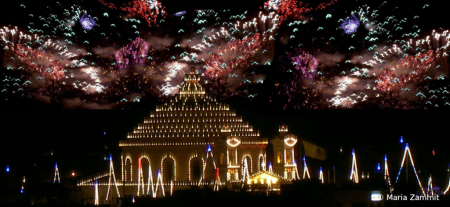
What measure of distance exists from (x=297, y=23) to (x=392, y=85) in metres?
10.8

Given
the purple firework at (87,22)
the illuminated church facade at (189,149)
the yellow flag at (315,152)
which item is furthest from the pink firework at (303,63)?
the purple firework at (87,22)

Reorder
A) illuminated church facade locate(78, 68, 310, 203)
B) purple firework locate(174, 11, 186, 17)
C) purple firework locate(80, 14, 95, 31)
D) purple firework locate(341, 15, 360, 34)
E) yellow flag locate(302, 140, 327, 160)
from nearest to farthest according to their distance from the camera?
illuminated church facade locate(78, 68, 310, 203), yellow flag locate(302, 140, 327, 160), purple firework locate(341, 15, 360, 34), purple firework locate(80, 14, 95, 31), purple firework locate(174, 11, 186, 17)

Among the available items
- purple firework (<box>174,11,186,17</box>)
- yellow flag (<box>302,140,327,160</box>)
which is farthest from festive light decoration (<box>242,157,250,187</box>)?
purple firework (<box>174,11,186,17</box>)

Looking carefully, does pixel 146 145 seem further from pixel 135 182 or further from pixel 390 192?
pixel 390 192

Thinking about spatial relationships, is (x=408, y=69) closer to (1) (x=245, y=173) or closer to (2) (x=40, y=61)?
(1) (x=245, y=173)

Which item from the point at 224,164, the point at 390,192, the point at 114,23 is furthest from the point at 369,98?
the point at 114,23

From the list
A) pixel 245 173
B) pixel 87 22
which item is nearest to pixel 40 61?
pixel 87 22

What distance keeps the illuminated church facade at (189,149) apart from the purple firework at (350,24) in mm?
12944

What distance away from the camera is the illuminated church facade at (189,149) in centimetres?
5758

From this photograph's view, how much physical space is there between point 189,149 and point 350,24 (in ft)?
62.6

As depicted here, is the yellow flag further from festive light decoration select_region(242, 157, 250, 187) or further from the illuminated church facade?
festive light decoration select_region(242, 157, 250, 187)

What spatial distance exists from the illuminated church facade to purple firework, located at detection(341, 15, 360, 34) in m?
12.9

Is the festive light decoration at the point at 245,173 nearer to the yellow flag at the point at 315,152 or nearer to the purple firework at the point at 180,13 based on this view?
the yellow flag at the point at 315,152

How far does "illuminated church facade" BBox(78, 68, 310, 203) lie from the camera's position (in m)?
57.6
